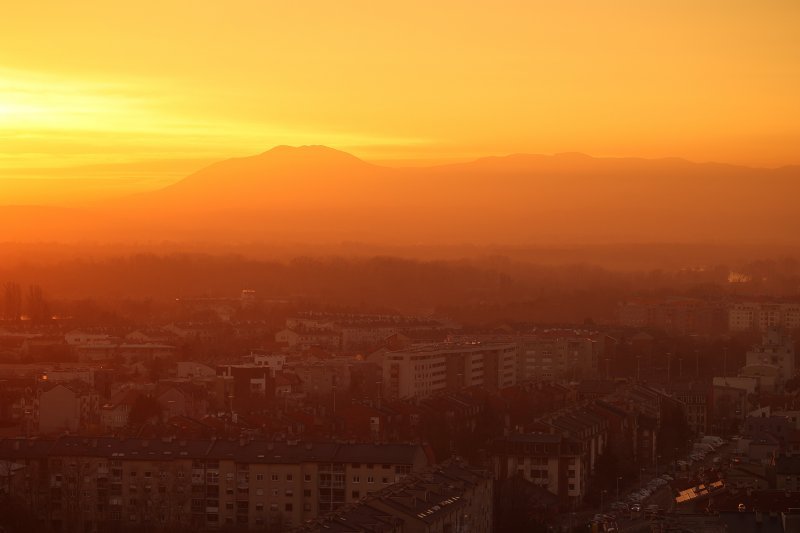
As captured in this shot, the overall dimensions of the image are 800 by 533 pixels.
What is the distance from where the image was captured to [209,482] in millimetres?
17531

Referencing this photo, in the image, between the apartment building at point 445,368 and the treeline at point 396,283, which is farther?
the treeline at point 396,283

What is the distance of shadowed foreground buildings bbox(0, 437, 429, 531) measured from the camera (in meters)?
17.3

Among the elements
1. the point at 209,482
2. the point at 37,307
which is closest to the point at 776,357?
the point at 37,307

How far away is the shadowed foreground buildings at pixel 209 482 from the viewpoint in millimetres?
17312

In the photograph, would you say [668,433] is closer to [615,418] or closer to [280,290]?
[615,418]

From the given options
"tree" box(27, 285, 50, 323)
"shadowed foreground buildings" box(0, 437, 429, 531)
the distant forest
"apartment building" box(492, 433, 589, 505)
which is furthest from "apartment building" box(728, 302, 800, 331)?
"shadowed foreground buildings" box(0, 437, 429, 531)

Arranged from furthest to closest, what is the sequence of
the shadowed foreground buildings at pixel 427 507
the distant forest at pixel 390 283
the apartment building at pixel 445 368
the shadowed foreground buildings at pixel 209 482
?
the distant forest at pixel 390 283 < the apartment building at pixel 445 368 < the shadowed foreground buildings at pixel 209 482 < the shadowed foreground buildings at pixel 427 507

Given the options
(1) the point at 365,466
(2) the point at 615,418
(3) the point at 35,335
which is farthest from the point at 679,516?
(3) the point at 35,335

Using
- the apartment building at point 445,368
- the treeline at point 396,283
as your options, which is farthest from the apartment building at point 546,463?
the treeline at point 396,283

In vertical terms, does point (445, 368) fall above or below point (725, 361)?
above

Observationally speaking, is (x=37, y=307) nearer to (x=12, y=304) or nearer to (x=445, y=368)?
(x=12, y=304)

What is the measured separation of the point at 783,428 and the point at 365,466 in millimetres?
8314

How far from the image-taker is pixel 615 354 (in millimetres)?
39156

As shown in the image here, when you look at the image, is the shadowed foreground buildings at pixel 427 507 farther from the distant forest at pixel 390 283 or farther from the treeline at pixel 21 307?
the distant forest at pixel 390 283
